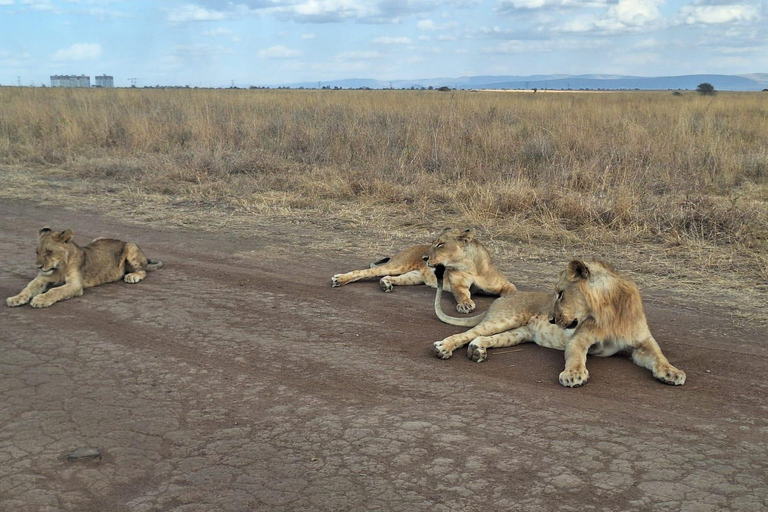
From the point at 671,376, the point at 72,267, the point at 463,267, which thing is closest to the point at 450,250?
the point at 463,267

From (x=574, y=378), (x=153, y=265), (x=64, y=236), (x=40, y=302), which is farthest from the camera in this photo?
(x=153, y=265)

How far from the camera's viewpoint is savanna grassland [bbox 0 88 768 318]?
844cm

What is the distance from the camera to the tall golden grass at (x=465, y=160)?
909 cm

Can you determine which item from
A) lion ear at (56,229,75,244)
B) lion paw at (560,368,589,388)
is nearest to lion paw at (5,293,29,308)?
lion ear at (56,229,75,244)

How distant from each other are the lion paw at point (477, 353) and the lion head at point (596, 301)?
20.1 inches

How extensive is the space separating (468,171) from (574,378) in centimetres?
793

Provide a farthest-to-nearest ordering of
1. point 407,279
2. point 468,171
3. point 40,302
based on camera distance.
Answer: point 468,171
point 407,279
point 40,302

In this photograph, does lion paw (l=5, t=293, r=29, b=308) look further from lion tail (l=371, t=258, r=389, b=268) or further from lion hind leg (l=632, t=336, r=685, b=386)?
lion hind leg (l=632, t=336, r=685, b=386)

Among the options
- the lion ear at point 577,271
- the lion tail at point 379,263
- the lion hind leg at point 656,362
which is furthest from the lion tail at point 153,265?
the lion hind leg at point 656,362

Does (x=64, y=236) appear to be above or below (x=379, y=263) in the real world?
above

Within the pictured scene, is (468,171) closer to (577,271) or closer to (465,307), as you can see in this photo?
(465,307)

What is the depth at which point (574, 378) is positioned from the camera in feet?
14.6

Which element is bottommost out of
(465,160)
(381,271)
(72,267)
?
(381,271)

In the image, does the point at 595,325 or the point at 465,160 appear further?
the point at 465,160
